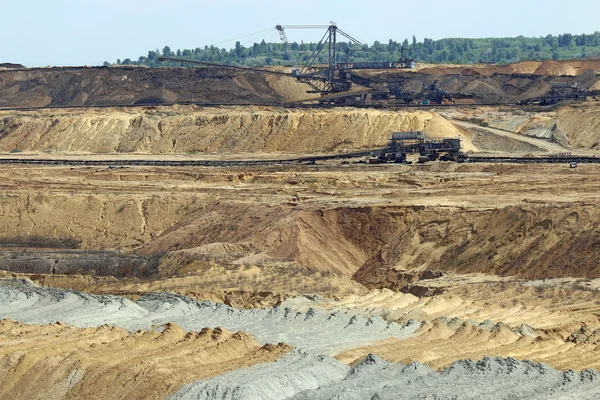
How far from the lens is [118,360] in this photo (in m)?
39.0

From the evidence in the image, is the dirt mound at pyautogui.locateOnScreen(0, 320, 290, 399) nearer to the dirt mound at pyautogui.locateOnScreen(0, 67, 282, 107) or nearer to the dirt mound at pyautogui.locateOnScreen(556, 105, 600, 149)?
the dirt mound at pyautogui.locateOnScreen(556, 105, 600, 149)

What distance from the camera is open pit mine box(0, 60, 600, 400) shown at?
124 ft

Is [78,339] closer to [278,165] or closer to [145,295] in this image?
[145,295]

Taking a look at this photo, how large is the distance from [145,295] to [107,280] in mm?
6680

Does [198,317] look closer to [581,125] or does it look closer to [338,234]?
[338,234]

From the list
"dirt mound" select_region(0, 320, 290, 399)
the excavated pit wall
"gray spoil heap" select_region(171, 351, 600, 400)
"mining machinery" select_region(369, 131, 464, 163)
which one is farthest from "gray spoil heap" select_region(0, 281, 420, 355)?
"mining machinery" select_region(369, 131, 464, 163)

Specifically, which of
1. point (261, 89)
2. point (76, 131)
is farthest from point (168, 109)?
point (261, 89)

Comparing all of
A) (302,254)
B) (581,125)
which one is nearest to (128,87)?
(581,125)

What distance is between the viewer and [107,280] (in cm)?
6438

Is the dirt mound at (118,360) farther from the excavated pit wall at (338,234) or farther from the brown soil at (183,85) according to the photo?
the brown soil at (183,85)

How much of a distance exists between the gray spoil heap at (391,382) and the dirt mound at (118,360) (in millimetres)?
1421

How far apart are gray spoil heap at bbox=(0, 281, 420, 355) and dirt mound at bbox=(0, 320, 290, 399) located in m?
3.14

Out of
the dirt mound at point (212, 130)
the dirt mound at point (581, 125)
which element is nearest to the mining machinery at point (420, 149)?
the dirt mound at point (212, 130)

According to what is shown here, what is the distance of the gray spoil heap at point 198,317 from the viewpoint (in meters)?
45.1
